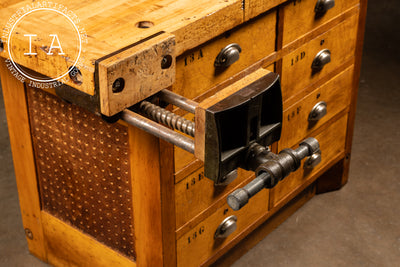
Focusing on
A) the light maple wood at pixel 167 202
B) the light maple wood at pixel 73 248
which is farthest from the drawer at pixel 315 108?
the light maple wood at pixel 73 248

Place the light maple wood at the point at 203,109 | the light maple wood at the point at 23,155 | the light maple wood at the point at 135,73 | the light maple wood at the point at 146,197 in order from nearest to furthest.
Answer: the light maple wood at the point at 203,109, the light maple wood at the point at 135,73, the light maple wood at the point at 146,197, the light maple wood at the point at 23,155

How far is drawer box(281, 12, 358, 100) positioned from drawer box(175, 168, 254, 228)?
406mm

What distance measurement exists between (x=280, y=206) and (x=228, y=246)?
299 mm

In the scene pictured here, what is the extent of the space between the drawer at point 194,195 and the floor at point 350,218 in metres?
0.47

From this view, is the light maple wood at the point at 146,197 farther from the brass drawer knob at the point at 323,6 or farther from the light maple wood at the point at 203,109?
the brass drawer knob at the point at 323,6

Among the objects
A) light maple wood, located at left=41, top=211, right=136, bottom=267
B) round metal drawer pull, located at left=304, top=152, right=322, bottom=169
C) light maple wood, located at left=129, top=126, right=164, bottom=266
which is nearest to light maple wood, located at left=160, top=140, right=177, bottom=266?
light maple wood, located at left=129, top=126, right=164, bottom=266

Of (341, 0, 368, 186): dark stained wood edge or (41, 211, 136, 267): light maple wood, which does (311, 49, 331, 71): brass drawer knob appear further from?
(41, 211, 136, 267): light maple wood

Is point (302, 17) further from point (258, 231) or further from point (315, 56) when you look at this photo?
point (258, 231)

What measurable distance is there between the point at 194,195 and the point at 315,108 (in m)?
0.64

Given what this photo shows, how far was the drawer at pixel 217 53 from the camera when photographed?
5.56 feet

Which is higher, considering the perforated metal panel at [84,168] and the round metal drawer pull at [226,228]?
the perforated metal panel at [84,168]

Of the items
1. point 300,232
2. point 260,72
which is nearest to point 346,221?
point 300,232

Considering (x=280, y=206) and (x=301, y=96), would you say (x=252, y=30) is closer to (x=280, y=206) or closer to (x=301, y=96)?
(x=301, y=96)

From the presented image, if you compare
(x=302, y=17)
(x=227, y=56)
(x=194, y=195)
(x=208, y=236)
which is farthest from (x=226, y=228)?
(x=302, y=17)
